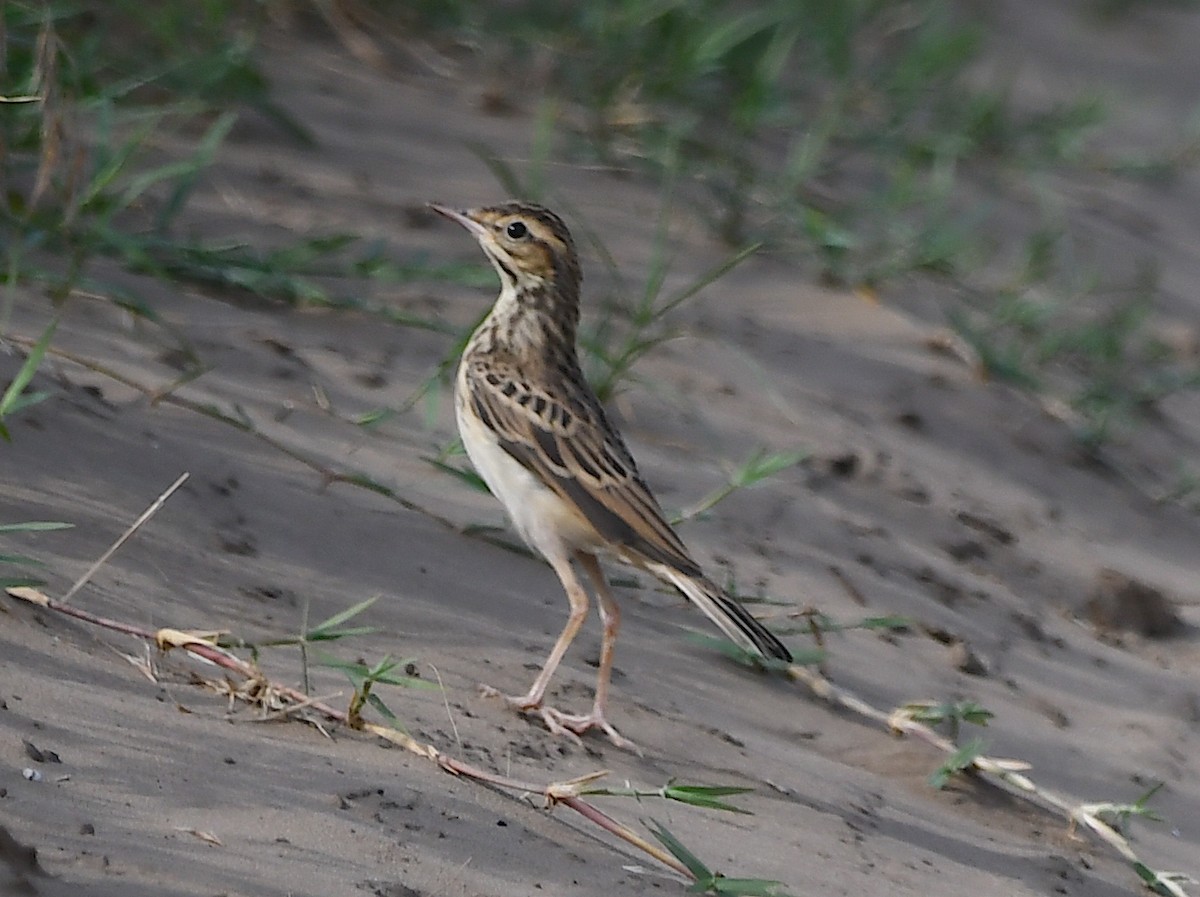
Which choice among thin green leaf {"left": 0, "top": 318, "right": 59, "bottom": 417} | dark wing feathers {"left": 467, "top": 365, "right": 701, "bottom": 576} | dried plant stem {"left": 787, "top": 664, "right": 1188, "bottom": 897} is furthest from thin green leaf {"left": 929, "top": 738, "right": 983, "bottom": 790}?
thin green leaf {"left": 0, "top": 318, "right": 59, "bottom": 417}

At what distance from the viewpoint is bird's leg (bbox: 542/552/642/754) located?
4.66 metres

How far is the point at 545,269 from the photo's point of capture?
5695 mm

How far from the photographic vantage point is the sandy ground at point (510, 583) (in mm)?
3787

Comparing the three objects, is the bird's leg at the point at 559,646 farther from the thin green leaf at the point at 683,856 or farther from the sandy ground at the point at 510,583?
the thin green leaf at the point at 683,856

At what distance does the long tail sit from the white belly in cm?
28

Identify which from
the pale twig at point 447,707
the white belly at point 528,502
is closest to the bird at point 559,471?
the white belly at point 528,502

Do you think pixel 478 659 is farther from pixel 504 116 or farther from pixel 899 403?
pixel 504 116

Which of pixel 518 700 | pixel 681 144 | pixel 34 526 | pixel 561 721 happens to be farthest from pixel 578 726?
pixel 681 144

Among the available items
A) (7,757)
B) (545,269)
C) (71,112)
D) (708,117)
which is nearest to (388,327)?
(545,269)

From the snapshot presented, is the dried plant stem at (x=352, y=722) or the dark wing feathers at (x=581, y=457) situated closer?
the dried plant stem at (x=352, y=722)

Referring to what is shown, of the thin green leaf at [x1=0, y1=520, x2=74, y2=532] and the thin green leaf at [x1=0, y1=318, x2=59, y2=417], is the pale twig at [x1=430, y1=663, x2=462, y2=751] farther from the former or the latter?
the thin green leaf at [x1=0, y1=318, x2=59, y2=417]

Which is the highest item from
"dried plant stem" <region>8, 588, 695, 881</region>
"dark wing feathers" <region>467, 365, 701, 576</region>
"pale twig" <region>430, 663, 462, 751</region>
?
"dark wing feathers" <region>467, 365, 701, 576</region>

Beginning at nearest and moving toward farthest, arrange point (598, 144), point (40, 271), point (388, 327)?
1. point (40, 271)
2. point (388, 327)
3. point (598, 144)

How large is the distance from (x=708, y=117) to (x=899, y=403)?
205 centimetres
